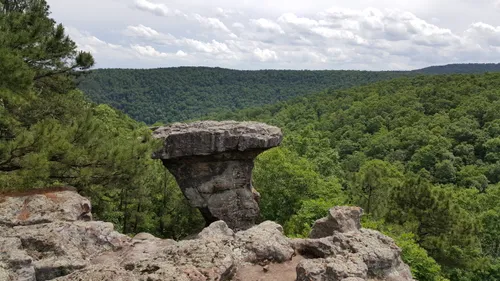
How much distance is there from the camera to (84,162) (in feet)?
38.3

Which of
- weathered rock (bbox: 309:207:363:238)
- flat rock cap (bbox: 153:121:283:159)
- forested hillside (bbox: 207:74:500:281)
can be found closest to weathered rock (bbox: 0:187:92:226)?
weathered rock (bbox: 309:207:363:238)

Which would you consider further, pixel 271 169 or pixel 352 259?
pixel 271 169

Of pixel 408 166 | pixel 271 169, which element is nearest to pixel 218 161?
pixel 271 169

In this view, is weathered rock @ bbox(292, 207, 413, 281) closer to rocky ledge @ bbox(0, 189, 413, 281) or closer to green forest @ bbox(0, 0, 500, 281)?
rocky ledge @ bbox(0, 189, 413, 281)

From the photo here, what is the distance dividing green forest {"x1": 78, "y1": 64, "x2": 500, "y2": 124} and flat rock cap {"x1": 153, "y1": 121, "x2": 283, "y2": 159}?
397 ft

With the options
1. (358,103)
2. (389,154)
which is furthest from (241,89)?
(389,154)

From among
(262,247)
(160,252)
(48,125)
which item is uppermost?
(48,125)

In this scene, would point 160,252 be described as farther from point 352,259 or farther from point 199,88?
point 199,88

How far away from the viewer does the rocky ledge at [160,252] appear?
794cm

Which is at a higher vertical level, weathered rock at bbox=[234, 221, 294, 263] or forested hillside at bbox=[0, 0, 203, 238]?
forested hillside at bbox=[0, 0, 203, 238]

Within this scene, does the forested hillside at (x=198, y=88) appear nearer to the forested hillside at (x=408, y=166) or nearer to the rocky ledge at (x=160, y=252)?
the forested hillside at (x=408, y=166)

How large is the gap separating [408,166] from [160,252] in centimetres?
4580

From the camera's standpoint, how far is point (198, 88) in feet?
568

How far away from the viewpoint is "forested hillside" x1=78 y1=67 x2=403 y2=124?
149500mm
